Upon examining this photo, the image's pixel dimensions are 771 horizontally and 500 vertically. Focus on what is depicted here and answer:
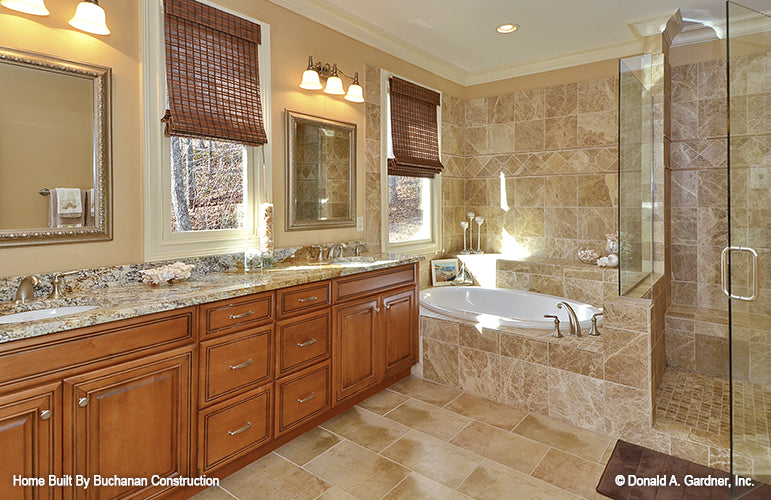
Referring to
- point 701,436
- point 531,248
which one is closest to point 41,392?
point 701,436

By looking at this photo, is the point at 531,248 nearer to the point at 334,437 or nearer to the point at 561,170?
the point at 561,170

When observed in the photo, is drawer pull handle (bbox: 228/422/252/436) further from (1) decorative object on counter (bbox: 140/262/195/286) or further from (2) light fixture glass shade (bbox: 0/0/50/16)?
(2) light fixture glass shade (bbox: 0/0/50/16)

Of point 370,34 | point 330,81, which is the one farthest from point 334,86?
point 370,34

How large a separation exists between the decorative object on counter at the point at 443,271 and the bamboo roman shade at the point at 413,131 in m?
0.84

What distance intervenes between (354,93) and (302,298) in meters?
1.61

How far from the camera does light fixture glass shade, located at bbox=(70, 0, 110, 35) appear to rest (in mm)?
1852

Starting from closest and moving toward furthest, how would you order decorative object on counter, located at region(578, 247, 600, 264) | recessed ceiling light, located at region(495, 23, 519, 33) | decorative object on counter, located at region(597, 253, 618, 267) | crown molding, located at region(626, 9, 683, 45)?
1. crown molding, located at region(626, 9, 683, 45)
2. recessed ceiling light, located at region(495, 23, 519, 33)
3. decorative object on counter, located at region(597, 253, 618, 267)
4. decorative object on counter, located at region(578, 247, 600, 264)

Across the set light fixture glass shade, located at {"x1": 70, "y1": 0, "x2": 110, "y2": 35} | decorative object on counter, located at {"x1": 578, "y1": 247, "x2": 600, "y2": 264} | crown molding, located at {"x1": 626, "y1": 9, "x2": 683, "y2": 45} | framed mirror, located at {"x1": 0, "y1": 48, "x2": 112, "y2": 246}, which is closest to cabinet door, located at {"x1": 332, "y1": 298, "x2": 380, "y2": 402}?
framed mirror, located at {"x1": 0, "y1": 48, "x2": 112, "y2": 246}

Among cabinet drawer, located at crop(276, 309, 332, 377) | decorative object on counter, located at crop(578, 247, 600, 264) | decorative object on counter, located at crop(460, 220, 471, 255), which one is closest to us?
cabinet drawer, located at crop(276, 309, 332, 377)

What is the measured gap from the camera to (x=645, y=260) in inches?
121

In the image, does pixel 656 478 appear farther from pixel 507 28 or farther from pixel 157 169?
pixel 507 28

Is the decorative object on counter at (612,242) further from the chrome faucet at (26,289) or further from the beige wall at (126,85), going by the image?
the chrome faucet at (26,289)

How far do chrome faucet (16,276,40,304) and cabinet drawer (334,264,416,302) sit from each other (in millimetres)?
1417

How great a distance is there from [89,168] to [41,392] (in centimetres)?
103
